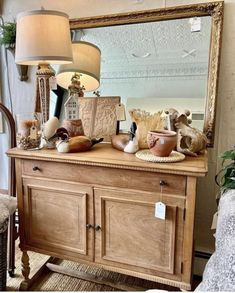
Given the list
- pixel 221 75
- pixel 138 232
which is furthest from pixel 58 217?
pixel 221 75

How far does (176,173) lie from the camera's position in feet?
3.90

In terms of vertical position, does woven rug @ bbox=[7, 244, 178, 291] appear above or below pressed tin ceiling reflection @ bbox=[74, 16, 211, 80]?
below

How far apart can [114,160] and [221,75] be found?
87cm

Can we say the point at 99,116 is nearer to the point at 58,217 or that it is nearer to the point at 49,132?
the point at 49,132

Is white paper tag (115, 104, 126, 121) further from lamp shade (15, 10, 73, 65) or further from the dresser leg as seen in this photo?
the dresser leg

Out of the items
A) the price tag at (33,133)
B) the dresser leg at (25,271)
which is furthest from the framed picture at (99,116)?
the dresser leg at (25,271)

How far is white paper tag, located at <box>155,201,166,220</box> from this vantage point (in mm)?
1247

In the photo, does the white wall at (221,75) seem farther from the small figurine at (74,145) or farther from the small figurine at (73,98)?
the small figurine at (74,145)

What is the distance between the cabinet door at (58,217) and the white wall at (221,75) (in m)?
0.78

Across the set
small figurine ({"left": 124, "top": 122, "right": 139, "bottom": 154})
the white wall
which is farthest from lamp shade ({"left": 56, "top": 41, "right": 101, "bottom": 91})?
small figurine ({"left": 124, "top": 122, "right": 139, "bottom": 154})

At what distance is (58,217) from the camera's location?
1498mm

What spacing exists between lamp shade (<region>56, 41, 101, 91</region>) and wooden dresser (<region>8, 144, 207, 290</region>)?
48 centimetres

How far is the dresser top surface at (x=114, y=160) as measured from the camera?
46.6 inches

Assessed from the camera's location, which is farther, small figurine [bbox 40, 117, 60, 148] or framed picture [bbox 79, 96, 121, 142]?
framed picture [bbox 79, 96, 121, 142]
